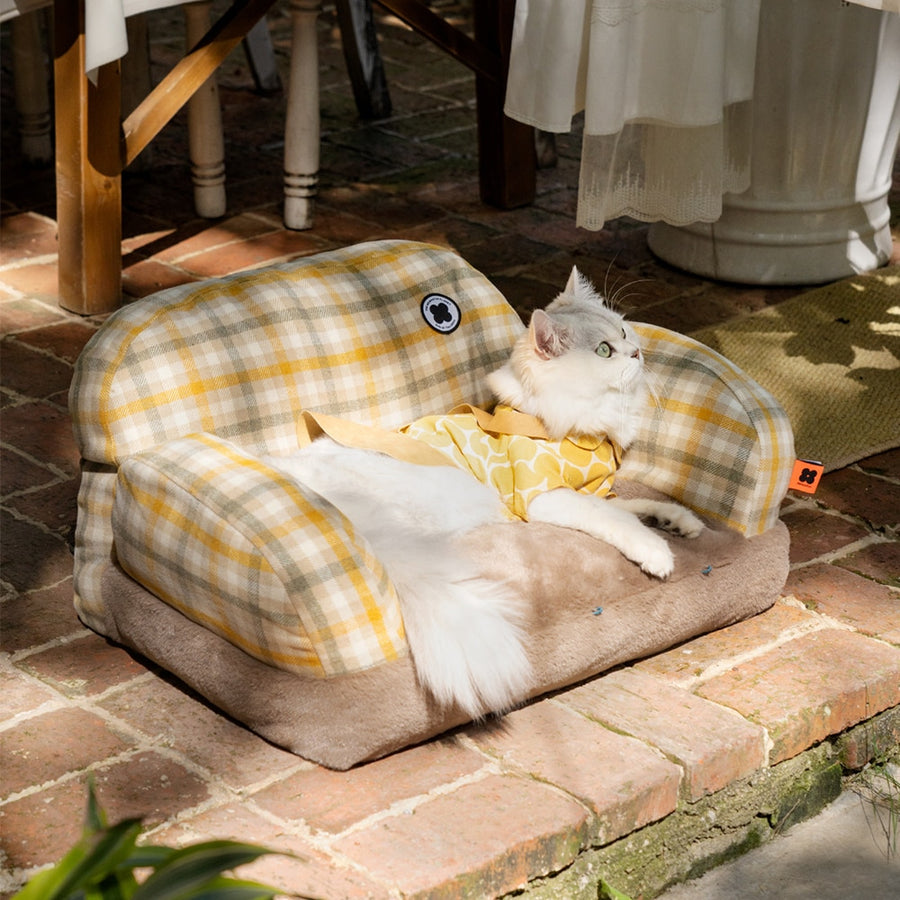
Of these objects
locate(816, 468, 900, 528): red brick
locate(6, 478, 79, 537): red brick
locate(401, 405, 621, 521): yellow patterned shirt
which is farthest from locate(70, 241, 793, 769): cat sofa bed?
locate(816, 468, 900, 528): red brick

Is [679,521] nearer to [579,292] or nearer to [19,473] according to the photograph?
[579,292]

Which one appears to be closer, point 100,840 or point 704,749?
point 100,840

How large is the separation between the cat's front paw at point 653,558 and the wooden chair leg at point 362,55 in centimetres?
299

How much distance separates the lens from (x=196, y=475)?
2072 mm

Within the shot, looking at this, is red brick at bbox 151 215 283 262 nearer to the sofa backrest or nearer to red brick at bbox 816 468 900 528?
the sofa backrest

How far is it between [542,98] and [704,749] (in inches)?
70.7

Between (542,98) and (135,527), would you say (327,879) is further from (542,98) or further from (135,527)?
(542,98)

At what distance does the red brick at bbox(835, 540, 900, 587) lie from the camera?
256 centimetres

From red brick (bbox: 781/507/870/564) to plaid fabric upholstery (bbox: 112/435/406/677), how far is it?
1.01m

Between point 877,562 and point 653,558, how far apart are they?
2.08 feet

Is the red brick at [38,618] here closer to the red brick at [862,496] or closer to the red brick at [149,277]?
the red brick at [149,277]

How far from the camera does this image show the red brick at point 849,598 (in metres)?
2.39

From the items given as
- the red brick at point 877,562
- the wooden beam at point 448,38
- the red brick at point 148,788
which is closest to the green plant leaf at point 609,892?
the red brick at point 148,788

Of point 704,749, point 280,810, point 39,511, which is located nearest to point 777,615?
point 704,749
